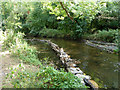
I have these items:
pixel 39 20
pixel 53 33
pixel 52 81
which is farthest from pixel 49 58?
pixel 39 20

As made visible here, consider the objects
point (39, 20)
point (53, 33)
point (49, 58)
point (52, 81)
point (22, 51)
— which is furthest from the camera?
point (39, 20)

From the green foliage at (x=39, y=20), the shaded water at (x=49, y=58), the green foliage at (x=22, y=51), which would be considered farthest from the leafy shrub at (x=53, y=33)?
the green foliage at (x=22, y=51)

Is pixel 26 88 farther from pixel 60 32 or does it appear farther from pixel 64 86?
pixel 60 32

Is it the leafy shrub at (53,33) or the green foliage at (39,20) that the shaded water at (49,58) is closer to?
the leafy shrub at (53,33)

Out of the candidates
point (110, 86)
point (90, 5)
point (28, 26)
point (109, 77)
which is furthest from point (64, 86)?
point (28, 26)

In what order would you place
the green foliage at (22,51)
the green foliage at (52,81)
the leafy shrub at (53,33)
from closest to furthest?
the green foliage at (52,81)
the green foliage at (22,51)
the leafy shrub at (53,33)

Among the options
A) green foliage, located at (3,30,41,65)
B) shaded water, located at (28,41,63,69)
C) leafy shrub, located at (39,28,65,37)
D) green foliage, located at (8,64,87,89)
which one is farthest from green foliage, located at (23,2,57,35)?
green foliage, located at (8,64,87,89)

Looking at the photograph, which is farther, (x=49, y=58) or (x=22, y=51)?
(x=49, y=58)

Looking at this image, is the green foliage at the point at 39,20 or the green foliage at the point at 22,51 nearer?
the green foliage at the point at 22,51

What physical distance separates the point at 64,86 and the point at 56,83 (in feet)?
0.82

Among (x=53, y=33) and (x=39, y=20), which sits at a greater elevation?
(x=39, y=20)

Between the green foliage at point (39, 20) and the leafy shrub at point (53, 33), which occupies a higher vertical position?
the green foliage at point (39, 20)

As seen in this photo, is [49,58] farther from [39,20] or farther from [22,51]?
[39,20]

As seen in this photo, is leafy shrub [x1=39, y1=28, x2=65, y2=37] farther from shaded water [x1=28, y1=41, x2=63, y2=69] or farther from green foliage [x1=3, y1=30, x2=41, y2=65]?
green foliage [x1=3, y1=30, x2=41, y2=65]
